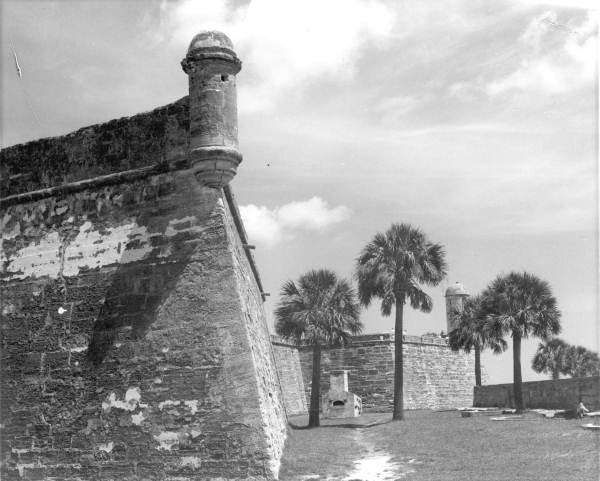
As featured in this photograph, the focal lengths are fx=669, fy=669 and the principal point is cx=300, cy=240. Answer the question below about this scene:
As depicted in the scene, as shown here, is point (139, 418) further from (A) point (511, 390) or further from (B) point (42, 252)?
(A) point (511, 390)

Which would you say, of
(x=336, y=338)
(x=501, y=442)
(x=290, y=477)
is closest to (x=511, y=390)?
(x=336, y=338)

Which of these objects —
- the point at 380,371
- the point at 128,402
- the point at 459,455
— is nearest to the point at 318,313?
the point at 380,371

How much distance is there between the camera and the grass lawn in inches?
392

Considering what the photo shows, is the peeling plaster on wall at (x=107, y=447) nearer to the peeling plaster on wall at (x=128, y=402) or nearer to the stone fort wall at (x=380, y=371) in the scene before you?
the peeling plaster on wall at (x=128, y=402)

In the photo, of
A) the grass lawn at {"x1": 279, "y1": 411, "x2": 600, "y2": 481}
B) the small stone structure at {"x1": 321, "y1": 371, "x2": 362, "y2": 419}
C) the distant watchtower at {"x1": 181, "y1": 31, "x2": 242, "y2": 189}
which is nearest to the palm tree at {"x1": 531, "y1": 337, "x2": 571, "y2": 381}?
the small stone structure at {"x1": 321, "y1": 371, "x2": 362, "y2": 419}

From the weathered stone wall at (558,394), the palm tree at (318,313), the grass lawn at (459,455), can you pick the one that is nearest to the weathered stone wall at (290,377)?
the palm tree at (318,313)

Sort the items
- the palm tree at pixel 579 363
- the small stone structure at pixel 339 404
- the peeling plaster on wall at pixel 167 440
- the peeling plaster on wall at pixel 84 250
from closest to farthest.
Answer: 1. the peeling plaster on wall at pixel 167 440
2. the peeling plaster on wall at pixel 84 250
3. the small stone structure at pixel 339 404
4. the palm tree at pixel 579 363

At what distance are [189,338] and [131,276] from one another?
1.46m

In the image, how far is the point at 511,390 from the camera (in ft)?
93.6

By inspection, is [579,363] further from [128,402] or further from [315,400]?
[128,402]

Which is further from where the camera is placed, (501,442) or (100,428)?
(501,442)

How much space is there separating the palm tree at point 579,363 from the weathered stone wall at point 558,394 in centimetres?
1291

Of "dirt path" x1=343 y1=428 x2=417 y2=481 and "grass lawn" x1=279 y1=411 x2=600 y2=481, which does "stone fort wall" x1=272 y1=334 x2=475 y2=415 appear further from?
"dirt path" x1=343 y1=428 x2=417 y2=481

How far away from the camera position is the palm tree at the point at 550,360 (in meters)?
39.8
